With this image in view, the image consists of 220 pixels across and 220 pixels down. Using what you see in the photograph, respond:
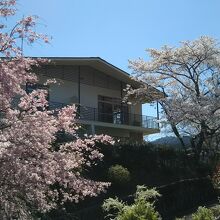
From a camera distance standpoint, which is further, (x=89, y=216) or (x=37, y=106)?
(x=89, y=216)

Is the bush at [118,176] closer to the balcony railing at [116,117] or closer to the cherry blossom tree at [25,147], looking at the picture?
the balcony railing at [116,117]

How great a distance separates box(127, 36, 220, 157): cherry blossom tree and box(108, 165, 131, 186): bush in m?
8.89

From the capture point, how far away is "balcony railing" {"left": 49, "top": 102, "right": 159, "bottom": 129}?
36.7 meters

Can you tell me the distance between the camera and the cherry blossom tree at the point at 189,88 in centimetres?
3288

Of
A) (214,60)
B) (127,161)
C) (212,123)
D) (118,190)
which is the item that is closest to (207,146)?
(212,123)

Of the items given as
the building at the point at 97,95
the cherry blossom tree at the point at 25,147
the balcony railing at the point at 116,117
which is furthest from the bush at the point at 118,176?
the cherry blossom tree at the point at 25,147

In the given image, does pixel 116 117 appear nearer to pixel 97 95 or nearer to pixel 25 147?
pixel 97 95

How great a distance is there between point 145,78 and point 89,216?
19551 mm

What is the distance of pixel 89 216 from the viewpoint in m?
17.8

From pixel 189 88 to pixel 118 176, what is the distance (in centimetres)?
1187

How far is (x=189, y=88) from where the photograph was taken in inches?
1371

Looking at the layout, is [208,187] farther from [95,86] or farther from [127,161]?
[95,86]

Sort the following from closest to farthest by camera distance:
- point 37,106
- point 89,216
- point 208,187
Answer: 1. point 37,106
2. point 89,216
3. point 208,187

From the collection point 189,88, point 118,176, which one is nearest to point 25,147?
point 118,176
